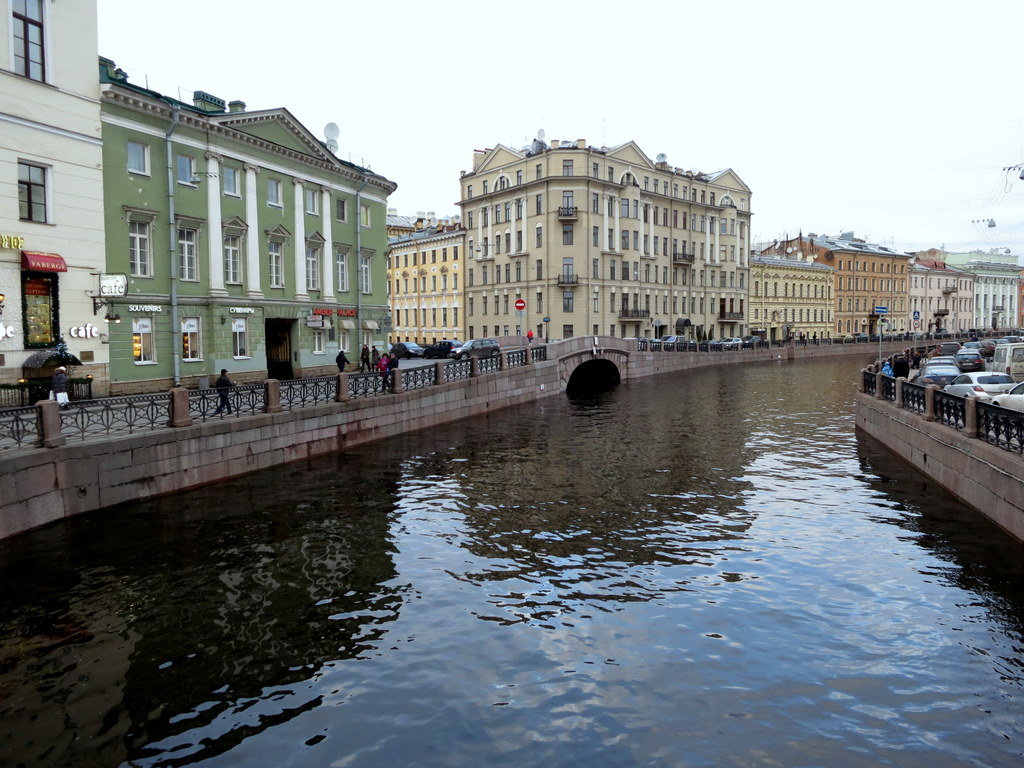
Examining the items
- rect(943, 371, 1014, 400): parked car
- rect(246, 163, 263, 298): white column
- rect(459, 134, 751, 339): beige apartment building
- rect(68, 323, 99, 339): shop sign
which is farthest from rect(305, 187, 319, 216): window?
rect(943, 371, 1014, 400): parked car

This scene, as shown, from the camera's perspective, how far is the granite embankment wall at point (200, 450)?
13627 millimetres

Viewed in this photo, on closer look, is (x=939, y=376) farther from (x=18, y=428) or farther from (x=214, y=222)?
(x=18, y=428)

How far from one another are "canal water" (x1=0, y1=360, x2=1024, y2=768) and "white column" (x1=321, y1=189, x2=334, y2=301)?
19.6 metres

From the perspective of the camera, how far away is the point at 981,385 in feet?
82.8

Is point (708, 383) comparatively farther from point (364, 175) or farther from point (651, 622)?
point (651, 622)

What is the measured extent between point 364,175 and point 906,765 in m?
37.3

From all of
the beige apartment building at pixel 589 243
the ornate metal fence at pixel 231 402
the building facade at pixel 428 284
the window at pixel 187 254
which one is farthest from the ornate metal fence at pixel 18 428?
the building facade at pixel 428 284

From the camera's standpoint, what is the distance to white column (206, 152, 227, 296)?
29.3 meters

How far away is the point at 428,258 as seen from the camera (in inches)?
3078

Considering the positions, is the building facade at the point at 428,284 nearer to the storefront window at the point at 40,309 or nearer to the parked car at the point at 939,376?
the parked car at the point at 939,376

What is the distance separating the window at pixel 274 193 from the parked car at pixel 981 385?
2762cm

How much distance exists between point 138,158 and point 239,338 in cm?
801

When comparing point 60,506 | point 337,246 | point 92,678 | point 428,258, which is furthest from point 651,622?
point 428,258

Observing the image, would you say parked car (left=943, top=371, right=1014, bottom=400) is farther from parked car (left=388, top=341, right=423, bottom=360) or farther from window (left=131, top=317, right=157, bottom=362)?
parked car (left=388, top=341, right=423, bottom=360)
